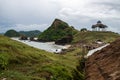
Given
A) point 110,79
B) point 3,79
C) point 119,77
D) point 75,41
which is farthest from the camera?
point 75,41

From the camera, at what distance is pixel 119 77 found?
39.8 metres

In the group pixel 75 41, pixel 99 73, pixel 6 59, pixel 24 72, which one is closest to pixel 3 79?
pixel 24 72

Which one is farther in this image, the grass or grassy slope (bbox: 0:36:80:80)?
grassy slope (bbox: 0:36:80:80)

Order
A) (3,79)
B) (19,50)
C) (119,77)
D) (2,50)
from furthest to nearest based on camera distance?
(19,50) < (2,50) < (119,77) < (3,79)

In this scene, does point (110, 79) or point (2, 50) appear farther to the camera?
point (2, 50)

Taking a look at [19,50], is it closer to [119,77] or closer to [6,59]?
[6,59]

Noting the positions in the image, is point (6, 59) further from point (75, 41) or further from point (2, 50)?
point (75, 41)

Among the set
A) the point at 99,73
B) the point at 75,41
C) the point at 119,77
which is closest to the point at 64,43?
the point at 75,41

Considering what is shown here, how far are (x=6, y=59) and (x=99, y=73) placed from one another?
1614 centimetres

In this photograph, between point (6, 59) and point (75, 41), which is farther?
point (75, 41)

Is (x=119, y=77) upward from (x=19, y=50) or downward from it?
downward

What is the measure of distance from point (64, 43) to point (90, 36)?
1623 cm

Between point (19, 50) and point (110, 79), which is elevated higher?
point (19, 50)

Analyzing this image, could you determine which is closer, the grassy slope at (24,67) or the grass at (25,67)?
the grass at (25,67)
